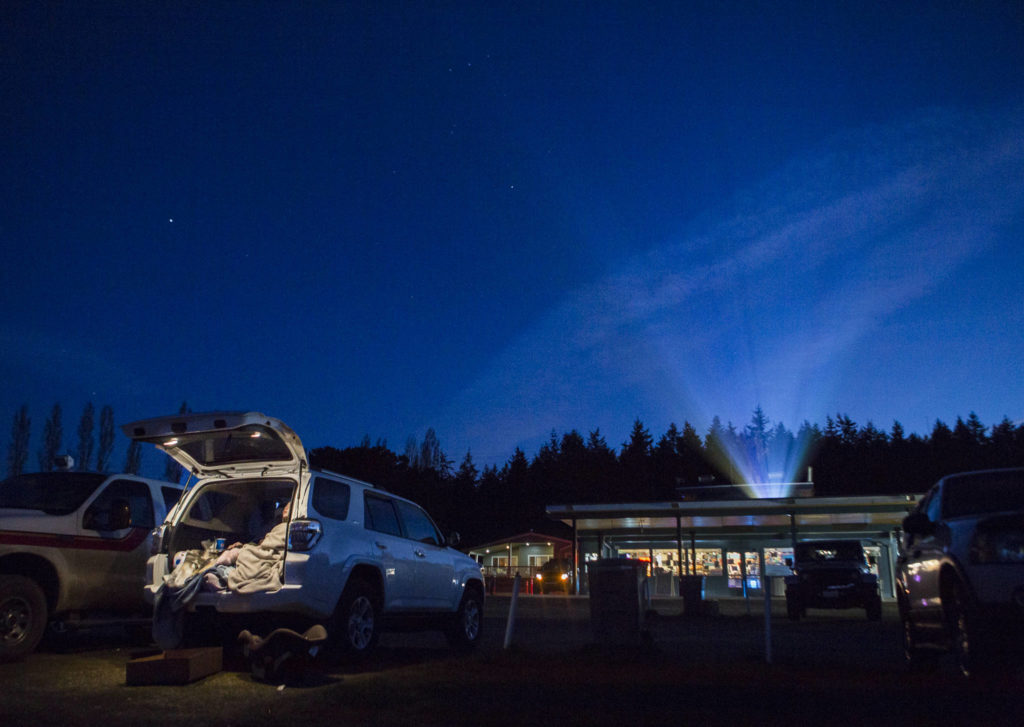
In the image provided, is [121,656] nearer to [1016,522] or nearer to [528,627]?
[528,627]

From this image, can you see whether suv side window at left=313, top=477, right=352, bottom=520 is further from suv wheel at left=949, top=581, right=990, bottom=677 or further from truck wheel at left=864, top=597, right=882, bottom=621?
truck wheel at left=864, top=597, right=882, bottom=621

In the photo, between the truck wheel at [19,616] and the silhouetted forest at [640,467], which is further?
the silhouetted forest at [640,467]

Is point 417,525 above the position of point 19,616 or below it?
above

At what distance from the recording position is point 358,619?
7.96 meters

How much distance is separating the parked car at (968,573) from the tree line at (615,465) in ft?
192

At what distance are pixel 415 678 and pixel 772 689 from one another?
3.03m

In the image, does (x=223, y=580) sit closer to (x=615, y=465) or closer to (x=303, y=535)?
(x=303, y=535)

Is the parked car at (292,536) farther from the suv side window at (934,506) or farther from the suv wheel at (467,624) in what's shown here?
the suv side window at (934,506)

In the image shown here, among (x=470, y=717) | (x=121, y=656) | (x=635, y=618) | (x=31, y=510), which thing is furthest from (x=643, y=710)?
(x=31, y=510)

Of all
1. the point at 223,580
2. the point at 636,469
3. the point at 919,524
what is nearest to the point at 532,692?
the point at 223,580

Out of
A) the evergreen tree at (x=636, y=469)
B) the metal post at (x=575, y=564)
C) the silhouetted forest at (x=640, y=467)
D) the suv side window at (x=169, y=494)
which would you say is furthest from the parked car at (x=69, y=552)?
the evergreen tree at (x=636, y=469)

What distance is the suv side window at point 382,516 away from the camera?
866 cm

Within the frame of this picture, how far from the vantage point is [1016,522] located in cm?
588

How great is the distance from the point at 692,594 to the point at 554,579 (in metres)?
18.7
